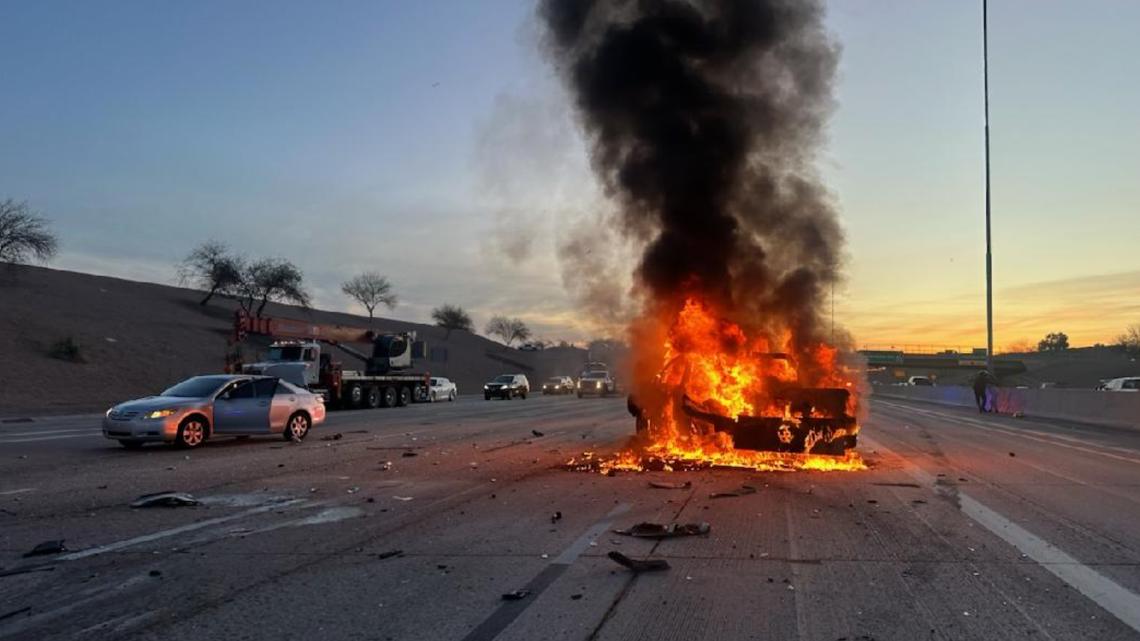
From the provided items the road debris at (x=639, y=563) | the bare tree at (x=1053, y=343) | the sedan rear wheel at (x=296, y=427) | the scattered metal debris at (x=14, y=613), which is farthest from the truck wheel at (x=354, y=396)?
the bare tree at (x=1053, y=343)

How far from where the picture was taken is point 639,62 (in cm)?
1540

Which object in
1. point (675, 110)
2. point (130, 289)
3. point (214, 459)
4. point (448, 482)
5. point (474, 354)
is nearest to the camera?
point (448, 482)

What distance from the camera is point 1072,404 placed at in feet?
102

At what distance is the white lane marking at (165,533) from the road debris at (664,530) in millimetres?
3821

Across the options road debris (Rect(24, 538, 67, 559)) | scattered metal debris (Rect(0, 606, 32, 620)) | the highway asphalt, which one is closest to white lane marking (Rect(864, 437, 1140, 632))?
the highway asphalt

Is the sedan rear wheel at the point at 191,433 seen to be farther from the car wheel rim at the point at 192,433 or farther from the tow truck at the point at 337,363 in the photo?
the tow truck at the point at 337,363

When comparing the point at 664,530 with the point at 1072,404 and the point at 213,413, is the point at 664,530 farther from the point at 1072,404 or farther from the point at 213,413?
the point at 1072,404

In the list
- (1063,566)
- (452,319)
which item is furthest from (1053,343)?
(1063,566)

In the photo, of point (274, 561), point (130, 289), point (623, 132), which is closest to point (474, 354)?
point (130, 289)

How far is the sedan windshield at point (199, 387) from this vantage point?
16469 millimetres

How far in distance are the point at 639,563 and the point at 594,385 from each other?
147ft

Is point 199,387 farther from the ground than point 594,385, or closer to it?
farther from the ground

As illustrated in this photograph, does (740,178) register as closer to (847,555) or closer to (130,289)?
(847,555)

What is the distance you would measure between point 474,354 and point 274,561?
310 feet
